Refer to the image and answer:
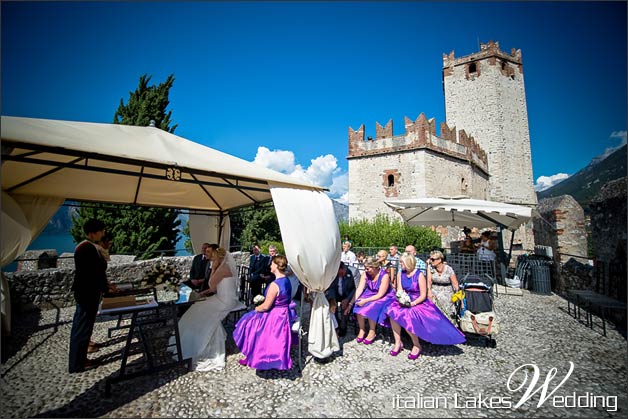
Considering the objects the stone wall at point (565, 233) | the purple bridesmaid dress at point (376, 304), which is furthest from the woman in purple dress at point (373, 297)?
the stone wall at point (565, 233)

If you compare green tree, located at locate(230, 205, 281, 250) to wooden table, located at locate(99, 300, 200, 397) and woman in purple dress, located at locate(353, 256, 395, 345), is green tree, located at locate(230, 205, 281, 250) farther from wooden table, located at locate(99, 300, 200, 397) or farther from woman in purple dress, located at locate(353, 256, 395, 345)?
wooden table, located at locate(99, 300, 200, 397)

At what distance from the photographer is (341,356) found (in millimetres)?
4062

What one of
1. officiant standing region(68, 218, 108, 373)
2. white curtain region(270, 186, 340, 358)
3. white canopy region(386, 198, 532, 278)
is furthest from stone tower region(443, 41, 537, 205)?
officiant standing region(68, 218, 108, 373)

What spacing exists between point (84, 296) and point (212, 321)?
168 cm

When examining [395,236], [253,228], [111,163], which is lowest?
[395,236]

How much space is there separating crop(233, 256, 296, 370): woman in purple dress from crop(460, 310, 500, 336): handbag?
2749 mm

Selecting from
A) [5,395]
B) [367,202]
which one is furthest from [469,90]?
[5,395]

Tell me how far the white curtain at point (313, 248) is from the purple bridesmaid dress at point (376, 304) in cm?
74

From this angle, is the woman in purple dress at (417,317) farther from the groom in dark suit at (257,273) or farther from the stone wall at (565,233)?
the stone wall at (565,233)

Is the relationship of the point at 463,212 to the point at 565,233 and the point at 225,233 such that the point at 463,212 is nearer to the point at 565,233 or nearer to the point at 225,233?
the point at 565,233

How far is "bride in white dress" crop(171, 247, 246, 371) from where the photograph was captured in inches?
148

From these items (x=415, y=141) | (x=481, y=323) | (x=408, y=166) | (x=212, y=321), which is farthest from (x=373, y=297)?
(x=415, y=141)

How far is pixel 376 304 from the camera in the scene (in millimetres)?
4418

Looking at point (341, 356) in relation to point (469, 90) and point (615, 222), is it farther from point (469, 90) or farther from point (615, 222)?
point (469, 90)
